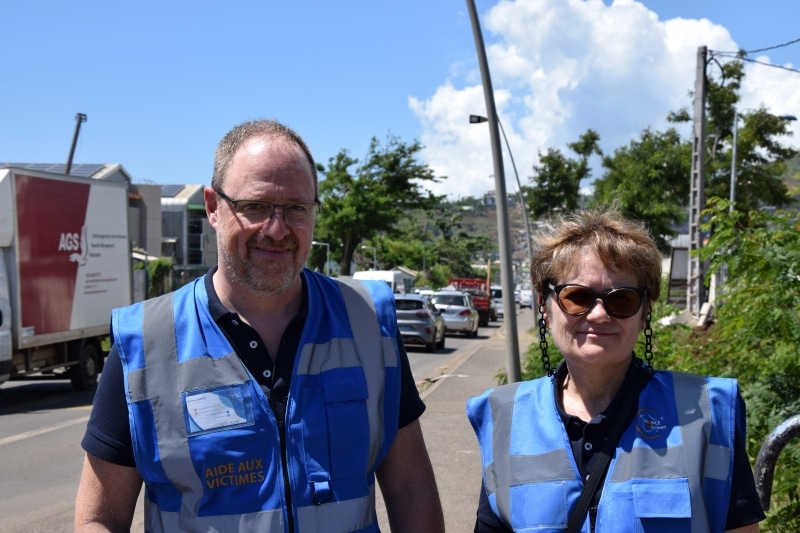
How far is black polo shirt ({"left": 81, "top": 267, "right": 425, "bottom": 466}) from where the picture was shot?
2.37 metres

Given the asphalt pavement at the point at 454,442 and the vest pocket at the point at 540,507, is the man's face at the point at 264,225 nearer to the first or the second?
the vest pocket at the point at 540,507

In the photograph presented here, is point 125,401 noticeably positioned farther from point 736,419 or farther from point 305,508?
point 736,419

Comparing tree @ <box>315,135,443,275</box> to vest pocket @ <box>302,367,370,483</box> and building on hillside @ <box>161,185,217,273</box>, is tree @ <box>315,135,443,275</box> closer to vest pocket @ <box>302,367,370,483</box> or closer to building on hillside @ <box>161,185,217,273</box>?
building on hillside @ <box>161,185,217,273</box>

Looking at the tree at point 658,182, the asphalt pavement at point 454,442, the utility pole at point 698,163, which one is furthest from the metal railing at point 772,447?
the tree at point 658,182

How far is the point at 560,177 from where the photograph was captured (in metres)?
33.2

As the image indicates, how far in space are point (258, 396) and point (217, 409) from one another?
0.11 meters

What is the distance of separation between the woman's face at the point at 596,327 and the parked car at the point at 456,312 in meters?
29.2

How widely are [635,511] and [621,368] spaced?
1.36 feet

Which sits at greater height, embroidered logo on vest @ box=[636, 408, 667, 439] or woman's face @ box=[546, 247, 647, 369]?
woman's face @ box=[546, 247, 647, 369]

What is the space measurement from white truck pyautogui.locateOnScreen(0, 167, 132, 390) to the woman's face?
1109 centimetres

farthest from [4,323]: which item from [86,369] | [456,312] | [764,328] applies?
[456,312]

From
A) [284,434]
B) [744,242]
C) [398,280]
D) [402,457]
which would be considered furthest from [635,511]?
[398,280]

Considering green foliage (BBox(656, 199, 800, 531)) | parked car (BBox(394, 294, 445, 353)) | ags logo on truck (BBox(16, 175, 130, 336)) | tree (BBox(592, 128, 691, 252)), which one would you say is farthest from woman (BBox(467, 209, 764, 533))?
tree (BBox(592, 128, 691, 252))

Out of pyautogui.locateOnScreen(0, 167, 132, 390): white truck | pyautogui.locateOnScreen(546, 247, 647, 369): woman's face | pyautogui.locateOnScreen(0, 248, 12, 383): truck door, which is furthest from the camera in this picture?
pyautogui.locateOnScreen(0, 167, 132, 390): white truck
